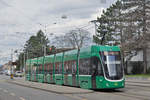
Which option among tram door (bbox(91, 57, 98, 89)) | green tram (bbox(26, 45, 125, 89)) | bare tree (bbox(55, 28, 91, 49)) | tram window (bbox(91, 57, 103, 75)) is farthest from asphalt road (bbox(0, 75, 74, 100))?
bare tree (bbox(55, 28, 91, 49))

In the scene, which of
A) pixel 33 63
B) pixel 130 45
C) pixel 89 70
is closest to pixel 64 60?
pixel 89 70

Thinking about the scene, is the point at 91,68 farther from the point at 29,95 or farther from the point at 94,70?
the point at 29,95

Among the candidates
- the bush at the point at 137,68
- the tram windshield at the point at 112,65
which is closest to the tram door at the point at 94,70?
the tram windshield at the point at 112,65

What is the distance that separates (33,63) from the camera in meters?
40.0

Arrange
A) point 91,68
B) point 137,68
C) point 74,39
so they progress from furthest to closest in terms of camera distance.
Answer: point 74,39 < point 137,68 < point 91,68

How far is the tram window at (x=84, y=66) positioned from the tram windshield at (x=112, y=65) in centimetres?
164

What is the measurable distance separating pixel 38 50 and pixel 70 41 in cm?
1590

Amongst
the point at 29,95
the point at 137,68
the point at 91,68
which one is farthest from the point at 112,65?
the point at 137,68

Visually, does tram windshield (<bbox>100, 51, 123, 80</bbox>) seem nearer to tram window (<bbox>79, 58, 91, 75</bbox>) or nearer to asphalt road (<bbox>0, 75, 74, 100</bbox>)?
tram window (<bbox>79, 58, 91, 75</bbox>)

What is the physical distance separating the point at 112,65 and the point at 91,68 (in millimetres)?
1673

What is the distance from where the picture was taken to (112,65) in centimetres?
2039

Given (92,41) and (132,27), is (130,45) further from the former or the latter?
(92,41)

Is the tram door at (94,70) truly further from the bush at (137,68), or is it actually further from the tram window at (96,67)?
the bush at (137,68)

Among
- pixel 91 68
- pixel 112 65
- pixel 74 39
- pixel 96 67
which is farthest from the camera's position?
pixel 74 39
